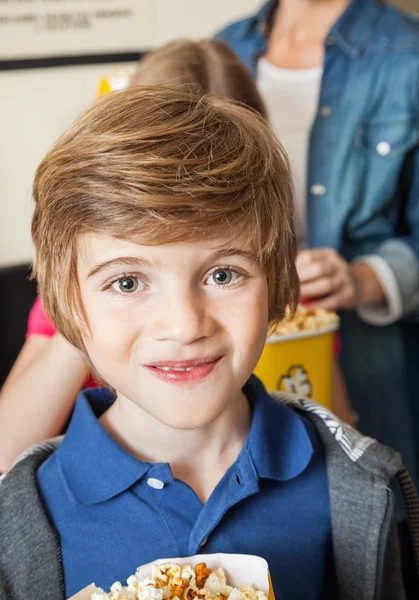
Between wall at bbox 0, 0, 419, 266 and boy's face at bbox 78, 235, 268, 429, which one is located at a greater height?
boy's face at bbox 78, 235, 268, 429

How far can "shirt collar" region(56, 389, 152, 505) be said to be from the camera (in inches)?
34.6

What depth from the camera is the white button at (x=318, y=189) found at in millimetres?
1805

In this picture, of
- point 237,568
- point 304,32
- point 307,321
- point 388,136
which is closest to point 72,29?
point 304,32

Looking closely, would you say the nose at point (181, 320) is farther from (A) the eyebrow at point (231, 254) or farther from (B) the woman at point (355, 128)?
(B) the woman at point (355, 128)

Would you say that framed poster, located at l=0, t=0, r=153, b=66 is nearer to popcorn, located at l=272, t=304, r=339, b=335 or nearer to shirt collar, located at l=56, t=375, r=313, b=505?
popcorn, located at l=272, t=304, r=339, b=335

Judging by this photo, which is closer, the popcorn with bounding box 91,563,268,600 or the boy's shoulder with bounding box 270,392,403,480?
the popcorn with bounding box 91,563,268,600

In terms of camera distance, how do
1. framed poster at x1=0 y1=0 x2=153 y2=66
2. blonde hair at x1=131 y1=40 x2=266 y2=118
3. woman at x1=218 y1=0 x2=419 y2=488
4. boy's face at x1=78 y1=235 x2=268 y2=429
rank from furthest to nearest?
framed poster at x1=0 y1=0 x2=153 y2=66
woman at x1=218 y1=0 x2=419 y2=488
blonde hair at x1=131 y1=40 x2=266 y2=118
boy's face at x1=78 y1=235 x2=268 y2=429

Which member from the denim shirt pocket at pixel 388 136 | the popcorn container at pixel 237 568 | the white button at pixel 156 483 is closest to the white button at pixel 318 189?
the denim shirt pocket at pixel 388 136

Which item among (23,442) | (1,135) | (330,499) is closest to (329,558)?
(330,499)

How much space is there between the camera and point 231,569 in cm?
72

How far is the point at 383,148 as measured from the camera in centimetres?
177

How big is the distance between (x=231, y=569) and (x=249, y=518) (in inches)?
7.3

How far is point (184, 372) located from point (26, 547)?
26cm

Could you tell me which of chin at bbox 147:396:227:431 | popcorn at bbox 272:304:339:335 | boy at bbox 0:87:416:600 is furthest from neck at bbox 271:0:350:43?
chin at bbox 147:396:227:431
